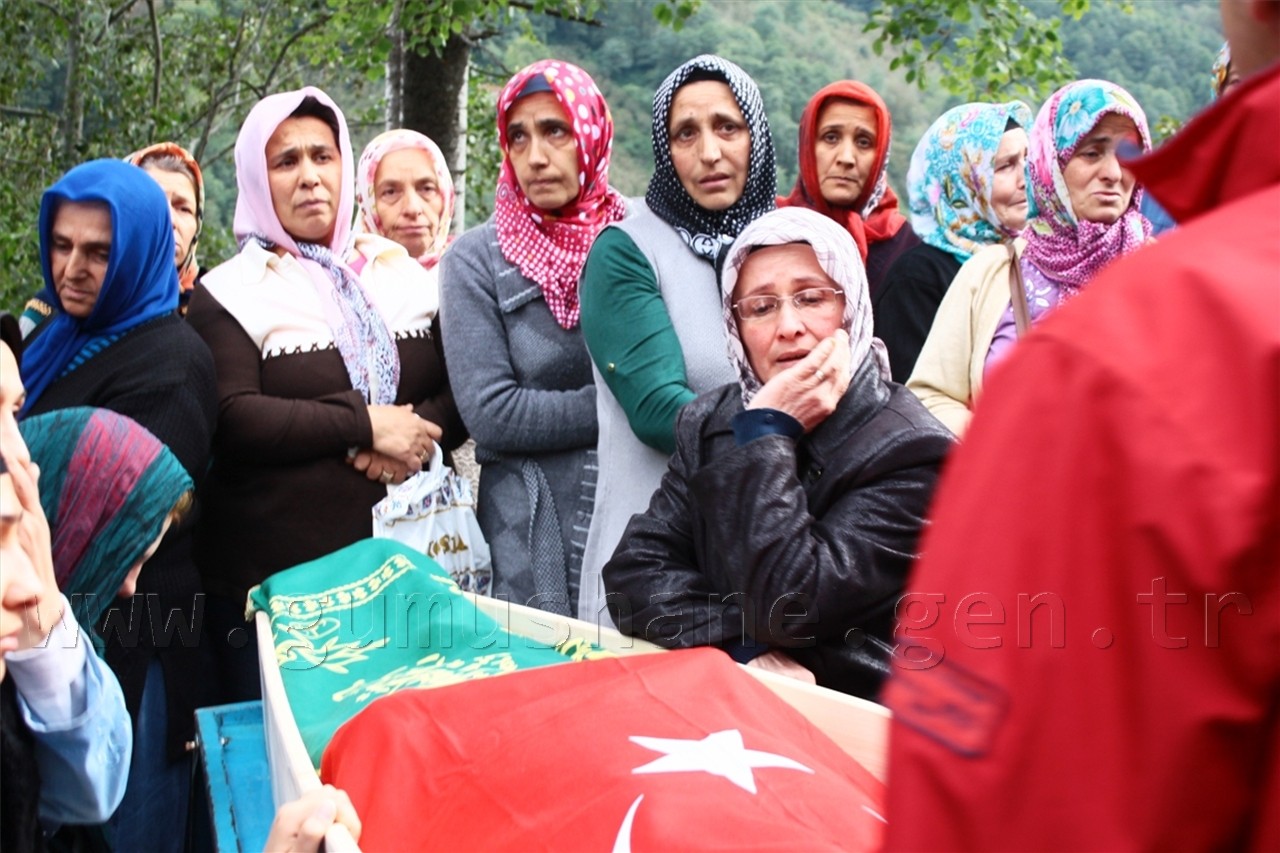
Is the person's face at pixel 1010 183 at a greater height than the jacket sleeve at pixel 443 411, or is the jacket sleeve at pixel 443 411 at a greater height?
the person's face at pixel 1010 183

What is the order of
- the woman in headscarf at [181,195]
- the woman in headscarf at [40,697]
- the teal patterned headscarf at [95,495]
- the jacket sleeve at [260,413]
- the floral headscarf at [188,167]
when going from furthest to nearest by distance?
the floral headscarf at [188,167]
the woman in headscarf at [181,195]
the jacket sleeve at [260,413]
the teal patterned headscarf at [95,495]
the woman in headscarf at [40,697]

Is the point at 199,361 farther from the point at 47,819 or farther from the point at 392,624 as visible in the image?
the point at 47,819

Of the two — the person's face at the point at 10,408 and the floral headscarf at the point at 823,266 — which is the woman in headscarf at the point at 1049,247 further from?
the person's face at the point at 10,408

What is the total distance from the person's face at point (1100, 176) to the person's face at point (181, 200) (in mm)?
2651

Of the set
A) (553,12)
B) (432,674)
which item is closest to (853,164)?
(432,674)

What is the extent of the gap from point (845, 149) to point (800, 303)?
1.76m

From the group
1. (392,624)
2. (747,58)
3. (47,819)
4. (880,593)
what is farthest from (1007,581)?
(747,58)

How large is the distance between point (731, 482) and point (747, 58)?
21.8 m

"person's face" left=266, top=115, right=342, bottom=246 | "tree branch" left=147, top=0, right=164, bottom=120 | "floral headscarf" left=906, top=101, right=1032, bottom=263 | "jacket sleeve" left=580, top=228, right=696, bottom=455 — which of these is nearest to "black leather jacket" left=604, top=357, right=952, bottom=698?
"jacket sleeve" left=580, top=228, right=696, bottom=455

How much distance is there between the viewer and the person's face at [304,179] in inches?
148

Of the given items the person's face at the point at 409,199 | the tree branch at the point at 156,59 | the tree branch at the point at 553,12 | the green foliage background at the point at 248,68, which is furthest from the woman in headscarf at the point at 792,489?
the tree branch at the point at 156,59

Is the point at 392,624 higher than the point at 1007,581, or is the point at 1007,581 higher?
the point at 1007,581

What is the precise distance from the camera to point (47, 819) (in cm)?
211

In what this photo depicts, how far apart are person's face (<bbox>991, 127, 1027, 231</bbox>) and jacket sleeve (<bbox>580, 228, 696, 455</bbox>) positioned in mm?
1758
